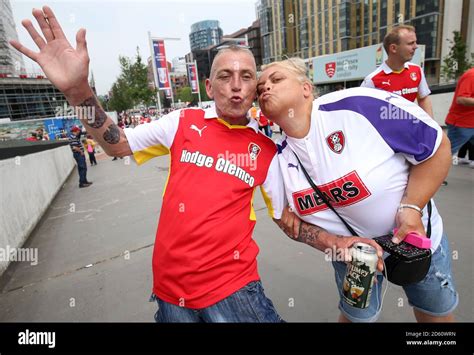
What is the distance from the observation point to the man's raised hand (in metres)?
1.27

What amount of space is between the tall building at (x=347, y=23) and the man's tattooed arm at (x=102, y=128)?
3103cm

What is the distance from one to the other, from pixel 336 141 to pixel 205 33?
9247 cm

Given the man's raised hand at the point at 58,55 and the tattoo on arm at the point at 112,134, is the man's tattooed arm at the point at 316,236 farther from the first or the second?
the man's raised hand at the point at 58,55

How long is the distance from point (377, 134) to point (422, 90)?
294 cm

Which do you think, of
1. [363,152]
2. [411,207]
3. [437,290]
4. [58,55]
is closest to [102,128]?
[58,55]

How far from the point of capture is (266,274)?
9.49 feet

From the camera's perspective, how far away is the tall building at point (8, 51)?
30797 millimetres

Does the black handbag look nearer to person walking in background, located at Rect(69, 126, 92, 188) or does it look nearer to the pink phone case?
the pink phone case

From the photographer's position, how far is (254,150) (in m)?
1.48

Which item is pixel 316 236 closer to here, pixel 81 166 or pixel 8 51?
pixel 81 166

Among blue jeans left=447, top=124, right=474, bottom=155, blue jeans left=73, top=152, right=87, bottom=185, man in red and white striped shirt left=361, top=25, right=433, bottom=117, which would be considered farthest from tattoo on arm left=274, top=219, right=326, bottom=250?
blue jeans left=73, top=152, right=87, bottom=185
